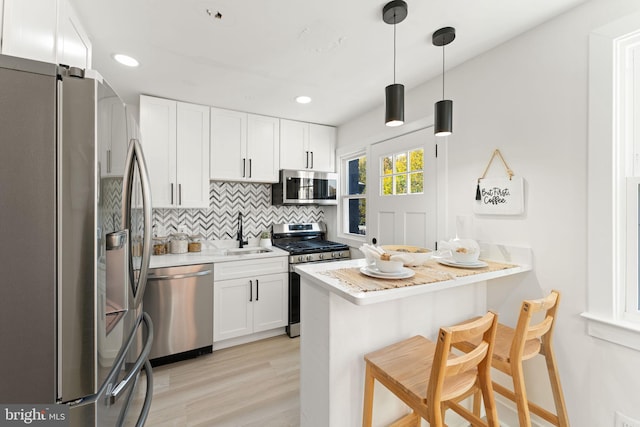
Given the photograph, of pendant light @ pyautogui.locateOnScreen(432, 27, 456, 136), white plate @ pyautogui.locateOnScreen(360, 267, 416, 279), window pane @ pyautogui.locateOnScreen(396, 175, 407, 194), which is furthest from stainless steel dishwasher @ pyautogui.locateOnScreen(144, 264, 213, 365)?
pendant light @ pyautogui.locateOnScreen(432, 27, 456, 136)

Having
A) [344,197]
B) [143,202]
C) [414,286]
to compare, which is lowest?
[414,286]

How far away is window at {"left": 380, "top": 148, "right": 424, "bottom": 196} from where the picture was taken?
7.64 feet

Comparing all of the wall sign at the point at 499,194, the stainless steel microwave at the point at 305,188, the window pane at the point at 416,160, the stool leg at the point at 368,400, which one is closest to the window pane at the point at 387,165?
the window pane at the point at 416,160

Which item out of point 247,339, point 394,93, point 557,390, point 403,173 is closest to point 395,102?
point 394,93

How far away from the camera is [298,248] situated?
3.04 metres

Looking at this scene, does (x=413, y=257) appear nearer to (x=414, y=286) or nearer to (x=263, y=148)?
(x=414, y=286)

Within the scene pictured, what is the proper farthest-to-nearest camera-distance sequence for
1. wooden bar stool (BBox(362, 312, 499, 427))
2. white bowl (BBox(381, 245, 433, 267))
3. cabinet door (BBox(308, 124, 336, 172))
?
1. cabinet door (BBox(308, 124, 336, 172))
2. white bowl (BBox(381, 245, 433, 267))
3. wooden bar stool (BBox(362, 312, 499, 427))

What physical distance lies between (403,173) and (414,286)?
1.53m

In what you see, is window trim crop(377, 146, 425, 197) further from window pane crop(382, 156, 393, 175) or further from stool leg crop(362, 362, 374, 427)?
stool leg crop(362, 362, 374, 427)

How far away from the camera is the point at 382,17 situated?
1.46m

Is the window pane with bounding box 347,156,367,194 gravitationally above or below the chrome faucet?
above
